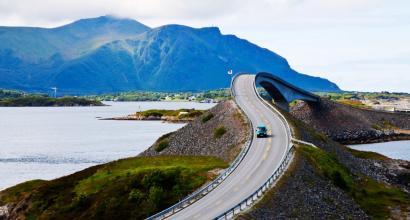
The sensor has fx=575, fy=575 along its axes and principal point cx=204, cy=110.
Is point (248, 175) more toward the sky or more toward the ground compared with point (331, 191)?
more toward the sky

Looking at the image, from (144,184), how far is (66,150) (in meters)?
103

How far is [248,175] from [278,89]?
103 meters

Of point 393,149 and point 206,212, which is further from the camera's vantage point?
point 393,149

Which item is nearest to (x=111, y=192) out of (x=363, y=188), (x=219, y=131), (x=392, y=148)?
(x=219, y=131)

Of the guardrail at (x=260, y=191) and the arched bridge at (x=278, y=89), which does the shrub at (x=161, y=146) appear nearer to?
the guardrail at (x=260, y=191)

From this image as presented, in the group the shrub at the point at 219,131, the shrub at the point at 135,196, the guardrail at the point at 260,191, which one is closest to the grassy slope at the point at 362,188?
the guardrail at the point at 260,191

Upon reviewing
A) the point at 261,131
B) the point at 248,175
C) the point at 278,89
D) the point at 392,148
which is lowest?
the point at 392,148

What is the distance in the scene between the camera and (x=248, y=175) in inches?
2586

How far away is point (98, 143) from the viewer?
593 feet

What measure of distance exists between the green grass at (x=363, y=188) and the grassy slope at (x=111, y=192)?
12647 millimetres

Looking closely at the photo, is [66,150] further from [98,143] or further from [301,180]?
[301,180]

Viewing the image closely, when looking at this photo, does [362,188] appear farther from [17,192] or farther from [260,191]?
[17,192]

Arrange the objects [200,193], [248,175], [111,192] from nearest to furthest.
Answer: [200,193]
[111,192]
[248,175]

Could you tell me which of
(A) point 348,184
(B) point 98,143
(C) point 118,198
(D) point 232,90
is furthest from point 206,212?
(B) point 98,143
